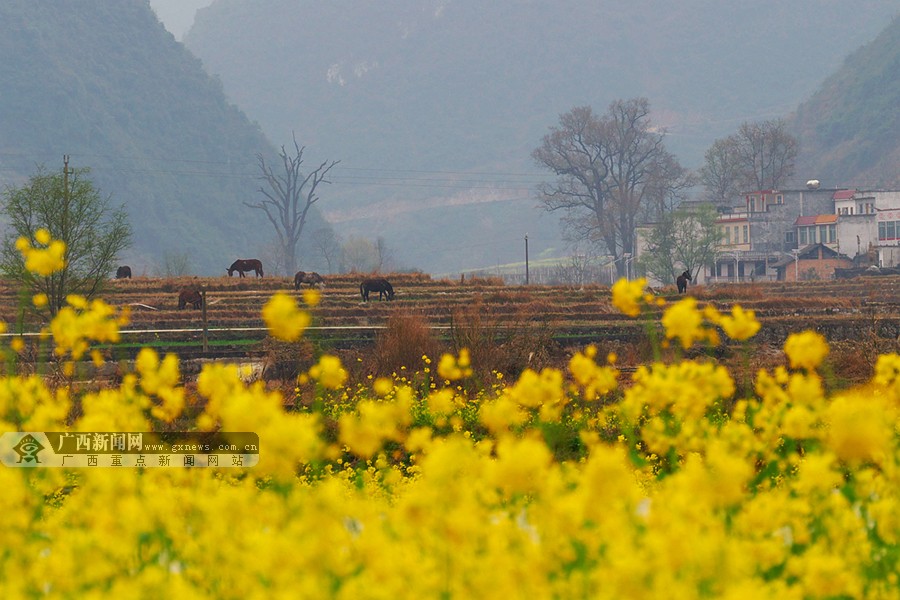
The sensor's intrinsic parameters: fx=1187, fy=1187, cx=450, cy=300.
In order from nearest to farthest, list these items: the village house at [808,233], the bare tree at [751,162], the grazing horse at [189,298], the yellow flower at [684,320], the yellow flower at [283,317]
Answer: the yellow flower at [283,317] < the yellow flower at [684,320] < the grazing horse at [189,298] < the village house at [808,233] < the bare tree at [751,162]

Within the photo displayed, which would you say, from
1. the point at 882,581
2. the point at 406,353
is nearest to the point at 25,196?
the point at 406,353

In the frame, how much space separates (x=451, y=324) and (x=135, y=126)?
126621mm

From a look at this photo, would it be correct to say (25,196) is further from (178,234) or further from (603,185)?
(178,234)

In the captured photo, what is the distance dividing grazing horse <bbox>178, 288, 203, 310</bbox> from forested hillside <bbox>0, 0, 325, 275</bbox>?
81.6m

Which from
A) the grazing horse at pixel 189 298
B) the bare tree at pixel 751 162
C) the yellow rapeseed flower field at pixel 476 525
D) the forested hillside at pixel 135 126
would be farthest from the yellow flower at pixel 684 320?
the forested hillside at pixel 135 126

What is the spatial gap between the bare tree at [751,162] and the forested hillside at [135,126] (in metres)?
50.8

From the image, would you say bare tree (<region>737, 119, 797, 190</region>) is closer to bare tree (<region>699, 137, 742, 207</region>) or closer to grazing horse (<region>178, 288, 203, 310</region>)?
bare tree (<region>699, 137, 742, 207</region>)

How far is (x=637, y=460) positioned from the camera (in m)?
5.44

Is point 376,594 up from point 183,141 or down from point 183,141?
down

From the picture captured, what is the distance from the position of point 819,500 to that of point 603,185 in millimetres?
96880

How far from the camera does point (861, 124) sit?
464 feet

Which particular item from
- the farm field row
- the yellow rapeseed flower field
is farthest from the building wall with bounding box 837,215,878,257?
the yellow rapeseed flower field

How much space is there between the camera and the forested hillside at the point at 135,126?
4951 inches

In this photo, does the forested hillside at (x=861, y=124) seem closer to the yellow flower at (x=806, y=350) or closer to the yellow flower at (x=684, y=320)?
the yellow flower at (x=806, y=350)
